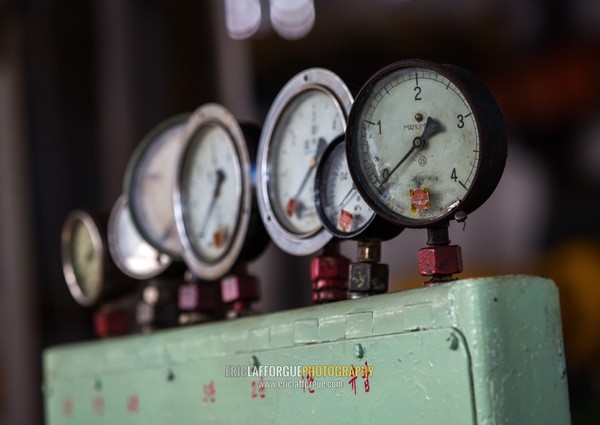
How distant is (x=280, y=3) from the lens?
5.84 meters

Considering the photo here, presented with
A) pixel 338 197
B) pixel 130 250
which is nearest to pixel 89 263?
pixel 130 250

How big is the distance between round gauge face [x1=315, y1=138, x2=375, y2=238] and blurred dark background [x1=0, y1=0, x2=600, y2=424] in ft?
0.46

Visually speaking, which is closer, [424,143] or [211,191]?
[424,143]

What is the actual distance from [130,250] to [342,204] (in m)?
0.78

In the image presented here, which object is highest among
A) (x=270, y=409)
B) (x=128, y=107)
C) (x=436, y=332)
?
(x=128, y=107)

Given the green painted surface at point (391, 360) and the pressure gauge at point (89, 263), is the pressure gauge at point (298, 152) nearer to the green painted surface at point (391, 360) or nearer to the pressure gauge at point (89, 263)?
the green painted surface at point (391, 360)

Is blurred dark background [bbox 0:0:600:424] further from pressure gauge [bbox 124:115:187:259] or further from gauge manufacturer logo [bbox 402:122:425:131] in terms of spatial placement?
pressure gauge [bbox 124:115:187:259]

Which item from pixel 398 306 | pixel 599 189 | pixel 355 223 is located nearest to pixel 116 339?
pixel 355 223

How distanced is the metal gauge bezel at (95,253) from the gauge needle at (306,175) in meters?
0.69

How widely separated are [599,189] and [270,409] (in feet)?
14.0

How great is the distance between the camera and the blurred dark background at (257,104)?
120 inches

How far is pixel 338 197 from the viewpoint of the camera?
1.42 meters

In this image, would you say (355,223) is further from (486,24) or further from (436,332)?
(486,24)

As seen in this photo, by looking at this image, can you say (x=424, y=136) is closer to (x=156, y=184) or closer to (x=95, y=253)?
(x=156, y=184)
